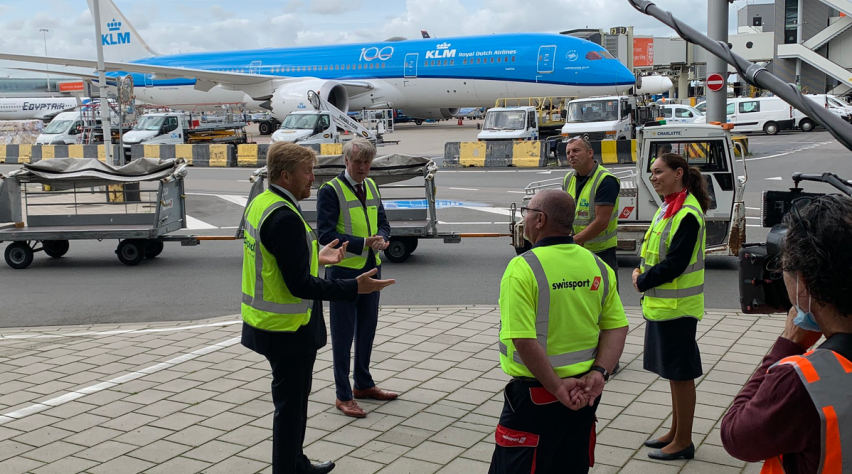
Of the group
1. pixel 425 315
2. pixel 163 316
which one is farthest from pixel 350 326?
pixel 163 316

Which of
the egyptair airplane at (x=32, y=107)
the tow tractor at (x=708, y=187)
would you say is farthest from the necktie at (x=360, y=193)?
the egyptair airplane at (x=32, y=107)

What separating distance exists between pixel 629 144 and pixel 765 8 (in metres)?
80.4

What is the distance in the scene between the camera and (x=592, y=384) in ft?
11.1

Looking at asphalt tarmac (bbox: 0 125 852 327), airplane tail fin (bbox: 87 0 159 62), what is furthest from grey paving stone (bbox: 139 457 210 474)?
airplane tail fin (bbox: 87 0 159 62)

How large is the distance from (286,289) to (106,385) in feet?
10.2

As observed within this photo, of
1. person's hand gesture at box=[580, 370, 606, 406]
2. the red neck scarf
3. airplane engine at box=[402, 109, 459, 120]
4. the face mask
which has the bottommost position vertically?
person's hand gesture at box=[580, 370, 606, 406]

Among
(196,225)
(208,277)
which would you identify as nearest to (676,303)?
(208,277)

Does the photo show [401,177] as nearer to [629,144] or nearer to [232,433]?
[232,433]

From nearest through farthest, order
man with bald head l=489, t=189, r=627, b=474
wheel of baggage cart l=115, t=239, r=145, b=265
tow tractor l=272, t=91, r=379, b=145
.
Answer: man with bald head l=489, t=189, r=627, b=474, wheel of baggage cart l=115, t=239, r=145, b=265, tow tractor l=272, t=91, r=379, b=145

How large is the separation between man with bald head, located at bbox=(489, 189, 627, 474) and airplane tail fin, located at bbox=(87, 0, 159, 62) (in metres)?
53.7

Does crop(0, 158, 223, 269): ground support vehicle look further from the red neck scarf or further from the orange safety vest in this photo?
the orange safety vest

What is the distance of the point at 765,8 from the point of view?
9475cm

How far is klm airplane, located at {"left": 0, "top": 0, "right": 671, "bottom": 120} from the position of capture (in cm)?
3672

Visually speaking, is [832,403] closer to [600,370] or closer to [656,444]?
[600,370]
